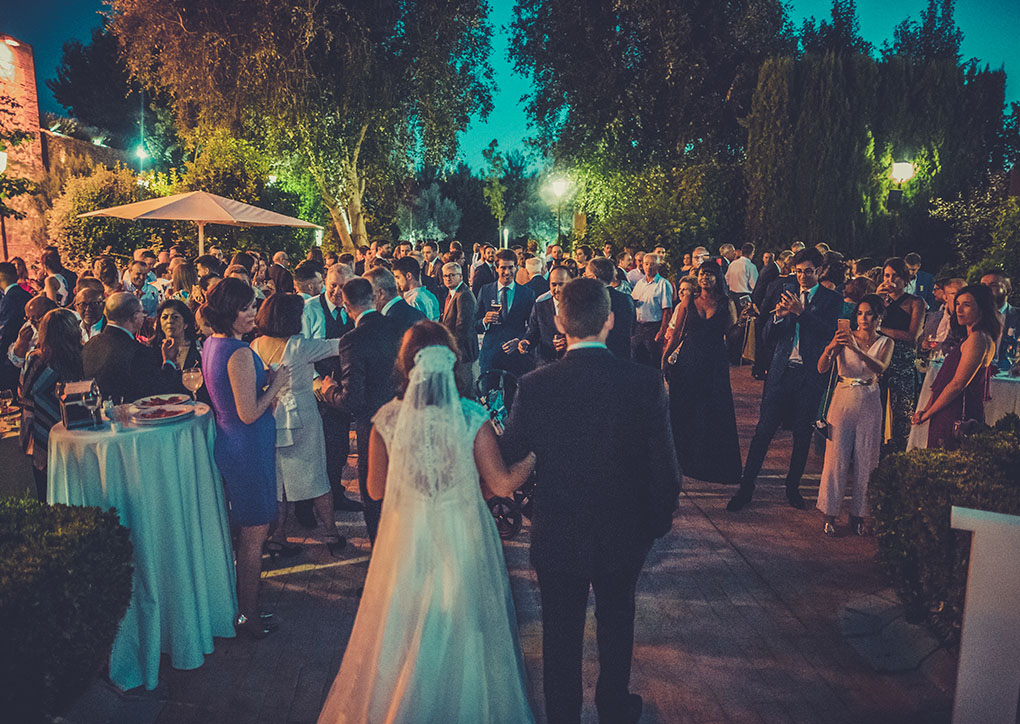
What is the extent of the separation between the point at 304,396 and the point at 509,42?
19612mm

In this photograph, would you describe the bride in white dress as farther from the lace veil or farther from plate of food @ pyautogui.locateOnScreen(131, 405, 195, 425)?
plate of food @ pyautogui.locateOnScreen(131, 405, 195, 425)

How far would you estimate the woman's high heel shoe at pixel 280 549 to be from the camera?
16.4 ft

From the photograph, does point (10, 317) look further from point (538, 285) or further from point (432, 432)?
point (432, 432)

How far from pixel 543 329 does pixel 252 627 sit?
11.6ft

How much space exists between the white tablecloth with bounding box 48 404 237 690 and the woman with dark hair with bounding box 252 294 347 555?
81 centimetres

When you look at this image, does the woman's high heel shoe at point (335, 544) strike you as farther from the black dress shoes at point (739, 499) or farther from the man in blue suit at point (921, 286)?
the man in blue suit at point (921, 286)

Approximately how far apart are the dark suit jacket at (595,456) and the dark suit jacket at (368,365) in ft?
5.77

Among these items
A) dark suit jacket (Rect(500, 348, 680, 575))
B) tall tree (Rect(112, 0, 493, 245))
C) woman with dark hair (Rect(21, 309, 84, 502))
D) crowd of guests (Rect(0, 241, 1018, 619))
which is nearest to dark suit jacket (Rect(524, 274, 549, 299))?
crowd of guests (Rect(0, 241, 1018, 619))

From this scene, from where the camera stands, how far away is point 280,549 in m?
5.04

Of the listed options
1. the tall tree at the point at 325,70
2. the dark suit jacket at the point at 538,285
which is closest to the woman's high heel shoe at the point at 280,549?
the dark suit jacket at the point at 538,285

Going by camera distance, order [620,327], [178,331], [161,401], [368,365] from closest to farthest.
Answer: [161,401] → [368,365] → [178,331] → [620,327]

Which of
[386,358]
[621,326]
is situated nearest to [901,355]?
[621,326]

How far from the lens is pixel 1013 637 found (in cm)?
288

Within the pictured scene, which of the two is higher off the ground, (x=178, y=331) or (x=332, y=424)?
(x=178, y=331)
